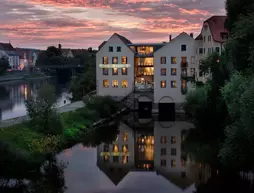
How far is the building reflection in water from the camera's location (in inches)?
1047

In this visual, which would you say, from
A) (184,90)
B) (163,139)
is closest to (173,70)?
(184,90)

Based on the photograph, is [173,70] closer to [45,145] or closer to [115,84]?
[115,84]

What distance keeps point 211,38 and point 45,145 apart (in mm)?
29013

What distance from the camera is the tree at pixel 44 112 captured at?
32250mm

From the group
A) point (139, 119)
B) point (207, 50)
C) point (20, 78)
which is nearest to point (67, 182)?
point (139, 119)

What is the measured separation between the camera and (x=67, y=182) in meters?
24.5

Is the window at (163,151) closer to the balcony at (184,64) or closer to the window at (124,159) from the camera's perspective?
the window at (124,159)

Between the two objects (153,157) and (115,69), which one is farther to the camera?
(115,69)

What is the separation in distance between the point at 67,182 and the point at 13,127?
30.4 feet

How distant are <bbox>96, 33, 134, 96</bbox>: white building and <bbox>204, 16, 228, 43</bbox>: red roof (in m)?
13.1

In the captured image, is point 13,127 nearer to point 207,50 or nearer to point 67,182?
point 67,182

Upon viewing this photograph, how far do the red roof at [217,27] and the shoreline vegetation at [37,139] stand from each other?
17.6 metres

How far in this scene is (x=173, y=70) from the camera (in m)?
56.2

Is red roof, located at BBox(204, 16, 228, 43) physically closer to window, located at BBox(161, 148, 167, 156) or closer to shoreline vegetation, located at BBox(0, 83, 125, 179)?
shoreline vegetation, located at BBox(0, 83, 125, 179)
